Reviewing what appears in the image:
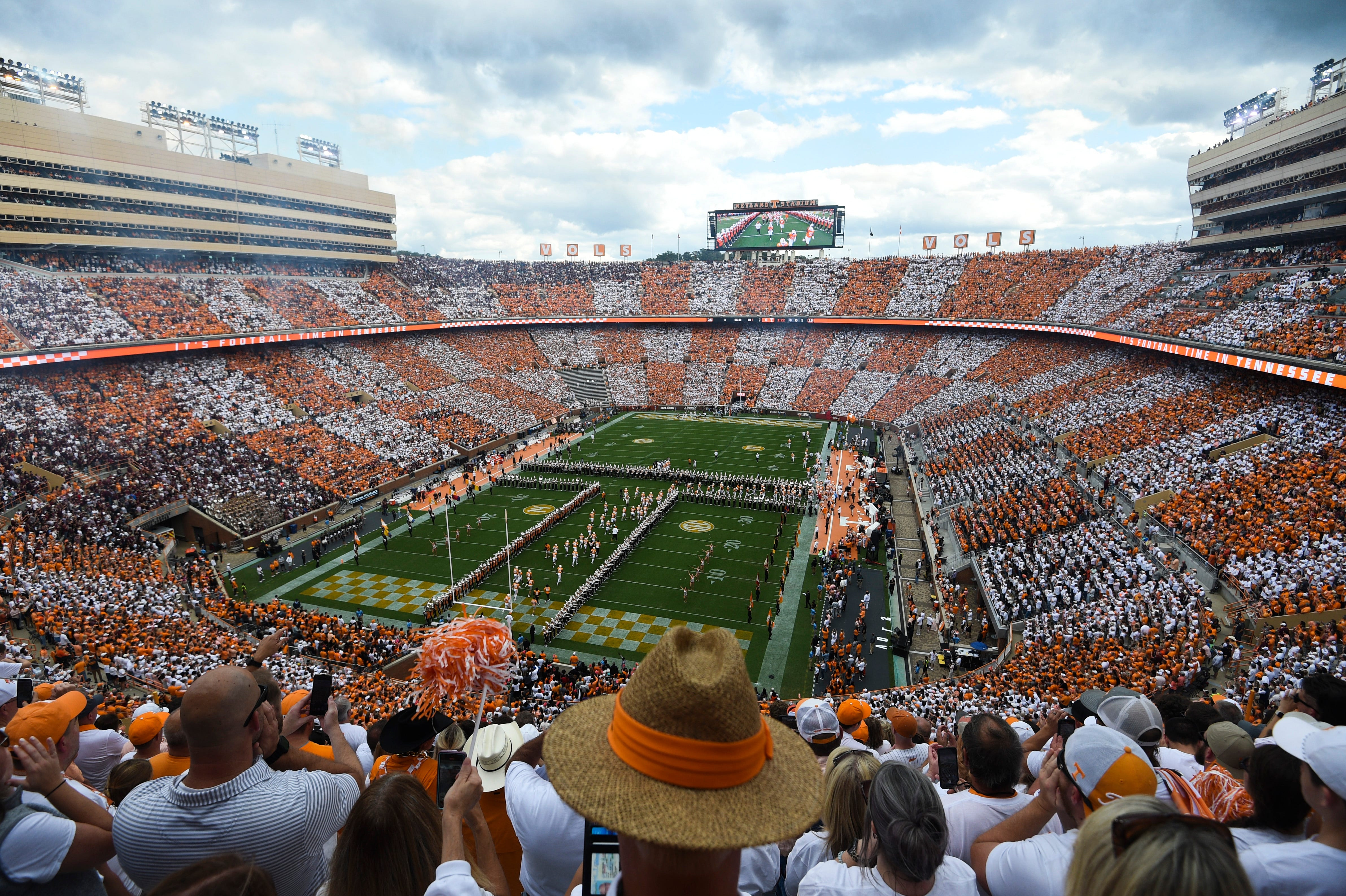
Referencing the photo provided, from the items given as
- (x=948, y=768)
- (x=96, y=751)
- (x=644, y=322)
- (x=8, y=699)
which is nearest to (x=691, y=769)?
(x=948, y=768)

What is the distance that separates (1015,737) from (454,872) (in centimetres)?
339

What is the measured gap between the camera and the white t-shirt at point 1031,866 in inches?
114

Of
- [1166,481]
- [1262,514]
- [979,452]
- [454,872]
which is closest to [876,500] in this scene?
[979,452]

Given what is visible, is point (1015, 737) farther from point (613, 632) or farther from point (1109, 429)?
point (1109, 429)

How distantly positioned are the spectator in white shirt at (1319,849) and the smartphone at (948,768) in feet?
6.37

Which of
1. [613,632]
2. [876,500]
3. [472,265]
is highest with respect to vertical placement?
[472,265]

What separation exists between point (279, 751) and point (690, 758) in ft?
9.72

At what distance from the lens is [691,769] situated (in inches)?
71.3

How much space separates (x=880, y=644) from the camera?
20.2m

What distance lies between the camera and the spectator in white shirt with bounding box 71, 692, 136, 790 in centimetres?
547

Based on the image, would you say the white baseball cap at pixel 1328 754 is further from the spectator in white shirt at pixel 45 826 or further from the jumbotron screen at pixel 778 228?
the jumbotron screen at pixel 778 228

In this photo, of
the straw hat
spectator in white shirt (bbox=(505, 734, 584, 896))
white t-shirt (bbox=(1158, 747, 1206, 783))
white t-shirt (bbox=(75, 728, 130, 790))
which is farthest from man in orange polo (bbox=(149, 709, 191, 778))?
white t-shirt (bbox=(1158, 747, 1206, 783))

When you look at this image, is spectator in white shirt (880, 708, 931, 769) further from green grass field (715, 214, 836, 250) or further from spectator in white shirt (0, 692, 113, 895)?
green grass field (715, 214, 836, 250)

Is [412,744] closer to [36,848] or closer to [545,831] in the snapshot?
[545,831]
